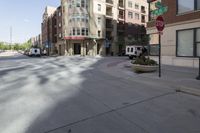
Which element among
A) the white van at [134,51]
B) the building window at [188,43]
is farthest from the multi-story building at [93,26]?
the building window at [188,43]

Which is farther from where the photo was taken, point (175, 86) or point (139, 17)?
point (139, 17)

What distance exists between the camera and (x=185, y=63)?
16344 mm

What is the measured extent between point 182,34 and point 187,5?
237 cm

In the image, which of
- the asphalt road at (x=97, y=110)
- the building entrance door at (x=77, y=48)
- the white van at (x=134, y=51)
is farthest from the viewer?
the building entrance door at (x=77, y=48)

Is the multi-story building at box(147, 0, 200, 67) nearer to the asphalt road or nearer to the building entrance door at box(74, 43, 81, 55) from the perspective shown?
the asphalt road

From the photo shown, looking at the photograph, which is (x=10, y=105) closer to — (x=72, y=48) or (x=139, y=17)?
(x=72, y=48)

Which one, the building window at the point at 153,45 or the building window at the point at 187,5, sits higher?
the building window at the point at 187,5

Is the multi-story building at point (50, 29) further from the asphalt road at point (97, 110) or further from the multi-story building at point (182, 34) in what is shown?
the asphalt road at point (97, 110)

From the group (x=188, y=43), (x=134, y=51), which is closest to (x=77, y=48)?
(x=134, y=51)

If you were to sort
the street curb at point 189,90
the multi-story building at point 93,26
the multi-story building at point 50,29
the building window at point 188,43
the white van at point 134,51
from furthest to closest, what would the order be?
the multi-story building at point 50,29 → the multi-story building at point 93,26 → the white van at point 134,51 → the building window at point 188,43 → the street curb at point 189,90

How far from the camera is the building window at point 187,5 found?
15.8 metres

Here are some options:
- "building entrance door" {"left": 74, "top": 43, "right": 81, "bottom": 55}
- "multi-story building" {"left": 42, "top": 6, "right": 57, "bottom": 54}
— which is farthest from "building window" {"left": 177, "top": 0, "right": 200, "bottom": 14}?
"multi-story building" {"left": 42, "top": 6, "right": 57, "bottom": 54}

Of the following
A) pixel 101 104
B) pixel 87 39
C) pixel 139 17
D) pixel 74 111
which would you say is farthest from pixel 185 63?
pixel 139 17

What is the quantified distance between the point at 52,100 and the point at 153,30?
16.0 m
